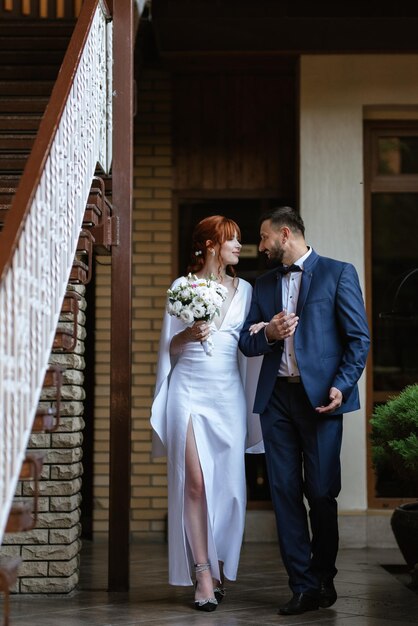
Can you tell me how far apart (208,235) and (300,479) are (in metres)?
1.48

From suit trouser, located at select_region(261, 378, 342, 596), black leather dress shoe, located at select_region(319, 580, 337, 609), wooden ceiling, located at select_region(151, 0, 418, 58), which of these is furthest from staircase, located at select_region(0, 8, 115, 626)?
black leather dress shoe, located at select_region(319, 580, 337, 609)

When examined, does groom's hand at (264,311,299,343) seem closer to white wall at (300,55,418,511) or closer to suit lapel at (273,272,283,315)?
suit lapel at (273,272,283,315)

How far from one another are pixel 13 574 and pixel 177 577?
2.25m

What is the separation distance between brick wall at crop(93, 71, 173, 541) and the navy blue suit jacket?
3.15 meters

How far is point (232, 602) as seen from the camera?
20.8 feet

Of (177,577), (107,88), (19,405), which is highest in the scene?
(107,88)

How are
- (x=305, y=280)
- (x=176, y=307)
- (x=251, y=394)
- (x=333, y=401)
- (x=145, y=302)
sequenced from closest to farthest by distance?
(x=333, y=401)
(x=176, y=307)
(x=305, y=280)
(x=251, y=394)
(x=145, y=302)


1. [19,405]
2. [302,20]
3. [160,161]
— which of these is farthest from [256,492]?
[19,405]

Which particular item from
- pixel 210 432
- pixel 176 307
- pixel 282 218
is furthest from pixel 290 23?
pixel 210 432

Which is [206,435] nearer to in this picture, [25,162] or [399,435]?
[399,435]

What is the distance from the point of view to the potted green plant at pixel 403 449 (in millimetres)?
6770

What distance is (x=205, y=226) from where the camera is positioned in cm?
659

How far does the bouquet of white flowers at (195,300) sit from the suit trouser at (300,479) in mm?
543

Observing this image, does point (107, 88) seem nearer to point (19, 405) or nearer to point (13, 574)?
point (19, 405)
